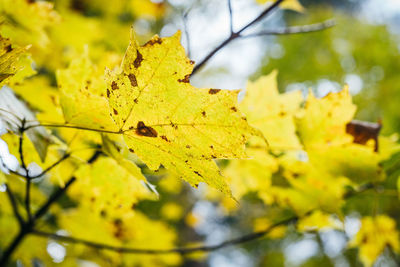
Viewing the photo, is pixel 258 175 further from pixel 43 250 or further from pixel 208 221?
pixel 208 221

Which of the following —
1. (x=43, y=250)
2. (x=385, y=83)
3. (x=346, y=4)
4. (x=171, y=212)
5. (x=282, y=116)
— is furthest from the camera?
(x=346, y=4)

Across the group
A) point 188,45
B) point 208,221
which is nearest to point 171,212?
point 188,45

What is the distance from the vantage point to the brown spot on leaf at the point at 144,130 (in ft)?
1.13

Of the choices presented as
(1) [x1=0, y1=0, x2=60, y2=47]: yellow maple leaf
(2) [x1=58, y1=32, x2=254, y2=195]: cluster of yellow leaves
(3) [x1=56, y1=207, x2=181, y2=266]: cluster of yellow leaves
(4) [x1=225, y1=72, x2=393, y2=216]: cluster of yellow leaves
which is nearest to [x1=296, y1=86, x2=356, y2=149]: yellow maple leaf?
(4) [x1=225, y1=72, x2=393, y2=216]: cluster of yellow leaves

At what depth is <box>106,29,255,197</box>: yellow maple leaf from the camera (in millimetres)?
317

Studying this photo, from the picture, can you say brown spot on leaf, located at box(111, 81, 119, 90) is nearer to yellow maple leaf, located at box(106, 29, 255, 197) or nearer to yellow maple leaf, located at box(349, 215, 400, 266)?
yellow maple leaf, located at box(106, 29, 255, 197)

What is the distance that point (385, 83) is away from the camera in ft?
8.93

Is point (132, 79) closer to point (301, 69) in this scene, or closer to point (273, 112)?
point (273, 112)

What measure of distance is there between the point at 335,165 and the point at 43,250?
875 millimetres

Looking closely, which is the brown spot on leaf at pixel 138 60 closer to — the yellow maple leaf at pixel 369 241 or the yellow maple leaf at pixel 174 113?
the yellow maple leaf at pixel 174 113

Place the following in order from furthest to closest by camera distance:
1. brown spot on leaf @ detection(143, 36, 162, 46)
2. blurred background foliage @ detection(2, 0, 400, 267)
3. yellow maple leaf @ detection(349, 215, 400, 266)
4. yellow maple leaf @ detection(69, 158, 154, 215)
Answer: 1. blurred background foliage @ detection(2, 0, 400, 267)
2. yellow maple leaf @ detection(349, 215, 400, 266)
3. yellow maple leaf @ detection(69, 158, 154, 215)
4. brown spot on leaf @ detection(143, 36, 162, 46)

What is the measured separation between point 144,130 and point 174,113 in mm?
43

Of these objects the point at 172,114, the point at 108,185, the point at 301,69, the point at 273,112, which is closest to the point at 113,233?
the point at 108,185

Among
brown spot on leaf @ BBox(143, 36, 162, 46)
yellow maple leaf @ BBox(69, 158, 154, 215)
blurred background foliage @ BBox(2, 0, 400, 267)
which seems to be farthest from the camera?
blurred background foliage @ BBox(2, 0, 400, 267)
